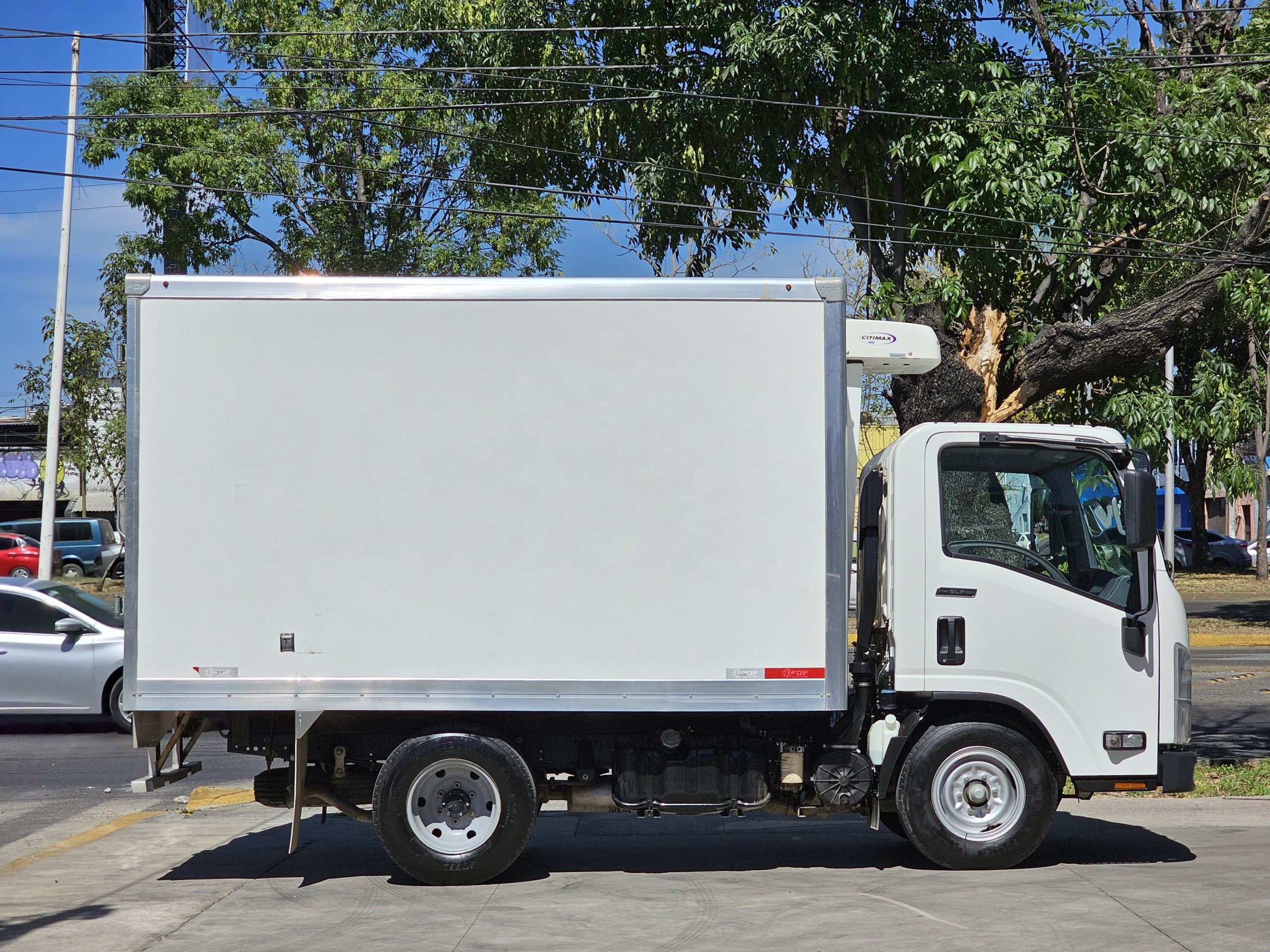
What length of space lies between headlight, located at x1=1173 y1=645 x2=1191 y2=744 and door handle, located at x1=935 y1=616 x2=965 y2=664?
1.18m

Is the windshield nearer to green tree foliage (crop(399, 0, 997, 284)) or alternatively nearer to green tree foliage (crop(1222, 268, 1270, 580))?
green tree foliage (crop(399, 0, 997, 284))

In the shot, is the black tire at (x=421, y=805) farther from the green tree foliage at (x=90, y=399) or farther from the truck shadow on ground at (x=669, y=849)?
the green tree foliage at (x=90, y=399)

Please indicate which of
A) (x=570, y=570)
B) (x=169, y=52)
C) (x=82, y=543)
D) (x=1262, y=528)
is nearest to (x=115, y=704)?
(x=570, y=570)

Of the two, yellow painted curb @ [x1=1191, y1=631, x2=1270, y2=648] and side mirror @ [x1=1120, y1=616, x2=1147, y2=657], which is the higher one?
side mirror @ [x1=1120, y1=616, x2=1147, y2=657]

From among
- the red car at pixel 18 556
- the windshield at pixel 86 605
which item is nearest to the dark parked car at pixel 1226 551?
the red car at pixel 18 556

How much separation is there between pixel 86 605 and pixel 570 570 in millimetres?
8177

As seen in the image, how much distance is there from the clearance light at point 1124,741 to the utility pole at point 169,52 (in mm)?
17736

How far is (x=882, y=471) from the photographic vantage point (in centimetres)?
716

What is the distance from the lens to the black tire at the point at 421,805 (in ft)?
21.5

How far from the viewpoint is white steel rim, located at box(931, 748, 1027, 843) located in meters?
6.72

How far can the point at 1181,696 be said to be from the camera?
6.70 meters

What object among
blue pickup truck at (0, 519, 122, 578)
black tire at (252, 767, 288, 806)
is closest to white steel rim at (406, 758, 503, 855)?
black tire at (252, 767, 288, 806)

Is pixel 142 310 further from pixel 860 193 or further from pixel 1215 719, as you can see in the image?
pixel 1215 719

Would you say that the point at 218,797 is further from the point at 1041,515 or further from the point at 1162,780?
the point at 1162,780
